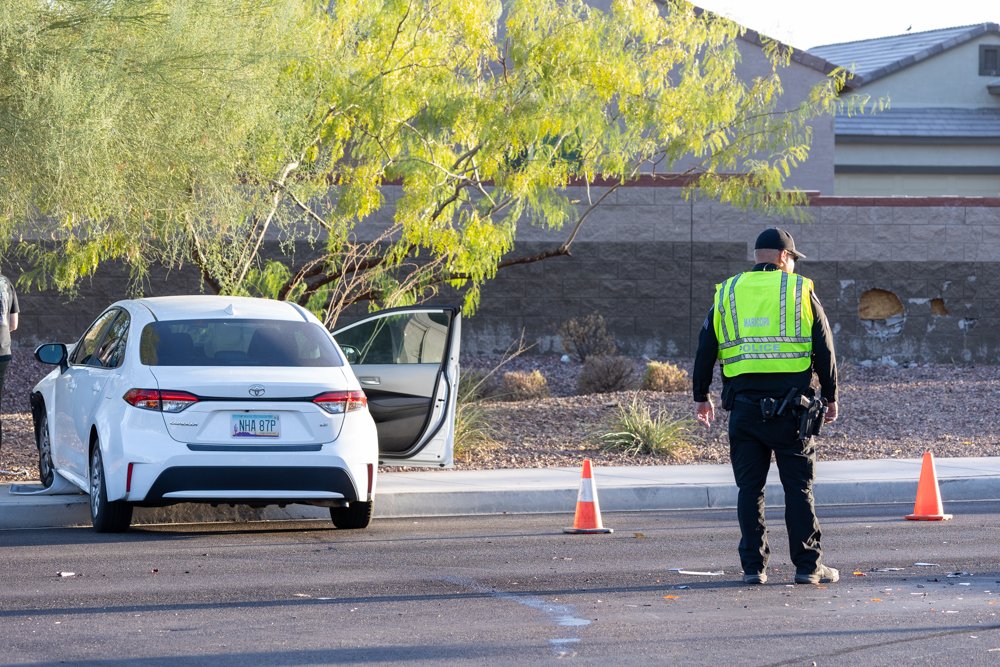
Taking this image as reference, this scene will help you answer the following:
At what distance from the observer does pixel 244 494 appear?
384 inches

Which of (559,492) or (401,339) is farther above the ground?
(401,339)

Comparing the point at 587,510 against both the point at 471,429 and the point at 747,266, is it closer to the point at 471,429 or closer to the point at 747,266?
the point at 471,429

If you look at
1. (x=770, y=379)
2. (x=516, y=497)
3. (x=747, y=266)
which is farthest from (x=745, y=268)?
(x=770, y=379)

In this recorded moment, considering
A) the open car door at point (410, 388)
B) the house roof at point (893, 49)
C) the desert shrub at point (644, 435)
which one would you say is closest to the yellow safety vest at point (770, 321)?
the open car door at point (410, 388)

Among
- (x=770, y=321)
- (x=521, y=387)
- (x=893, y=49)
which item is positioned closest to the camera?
(x=770, y=321)

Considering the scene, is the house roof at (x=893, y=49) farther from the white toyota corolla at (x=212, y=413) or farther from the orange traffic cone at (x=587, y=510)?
the white toyota corolla at (x=212, y=413)

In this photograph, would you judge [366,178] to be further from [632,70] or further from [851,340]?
[851,340]

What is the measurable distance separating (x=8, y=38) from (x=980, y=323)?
49.1 feet

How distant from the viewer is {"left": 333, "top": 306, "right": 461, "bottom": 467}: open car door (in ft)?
38.5

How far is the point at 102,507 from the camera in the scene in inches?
398

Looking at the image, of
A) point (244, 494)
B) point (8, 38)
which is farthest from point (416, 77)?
point (244, 494)

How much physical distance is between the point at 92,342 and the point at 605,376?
25.9ft

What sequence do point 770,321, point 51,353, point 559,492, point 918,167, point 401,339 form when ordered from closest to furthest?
point 770,321 → point 51,353 → point 401,339 → point 559,492 → point 918,167

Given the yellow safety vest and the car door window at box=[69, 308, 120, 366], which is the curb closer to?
the car door window at box=[69, 308, 120, 366]
